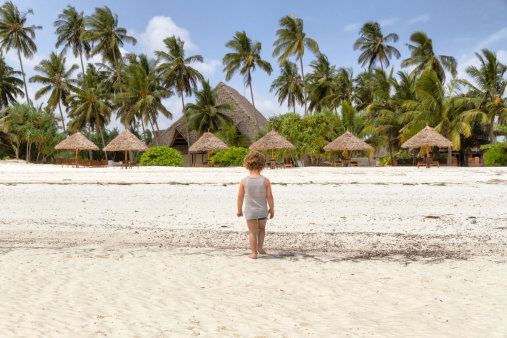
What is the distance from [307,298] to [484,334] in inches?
49.4

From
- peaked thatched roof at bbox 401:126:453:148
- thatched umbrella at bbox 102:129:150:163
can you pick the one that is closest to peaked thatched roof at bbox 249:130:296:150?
peaked thatched roof at bbox 401:126:453:148

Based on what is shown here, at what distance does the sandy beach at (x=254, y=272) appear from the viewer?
8.77ft

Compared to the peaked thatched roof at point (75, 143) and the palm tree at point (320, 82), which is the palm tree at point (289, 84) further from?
the peaked thatched roof at point (75, 143)

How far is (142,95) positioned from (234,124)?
328 inches

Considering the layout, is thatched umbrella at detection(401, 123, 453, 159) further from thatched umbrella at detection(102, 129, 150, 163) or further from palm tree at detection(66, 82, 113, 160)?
palm tree at detection(66, 82, 113, 160)

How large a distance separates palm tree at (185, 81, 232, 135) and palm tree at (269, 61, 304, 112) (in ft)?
22.1

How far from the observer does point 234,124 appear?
116 feet

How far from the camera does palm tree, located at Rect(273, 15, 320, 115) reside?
101 feet

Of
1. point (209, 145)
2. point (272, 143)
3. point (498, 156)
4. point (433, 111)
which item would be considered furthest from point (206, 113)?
point (498, 156)

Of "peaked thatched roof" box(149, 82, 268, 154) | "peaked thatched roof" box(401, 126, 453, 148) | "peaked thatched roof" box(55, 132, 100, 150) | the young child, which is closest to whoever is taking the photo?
the young child

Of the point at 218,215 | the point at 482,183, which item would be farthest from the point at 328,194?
the point at 482,183

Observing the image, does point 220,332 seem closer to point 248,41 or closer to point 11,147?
point 248,41

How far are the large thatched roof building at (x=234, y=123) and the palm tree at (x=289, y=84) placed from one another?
3.04 meters

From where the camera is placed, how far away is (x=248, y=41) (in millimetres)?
32344
